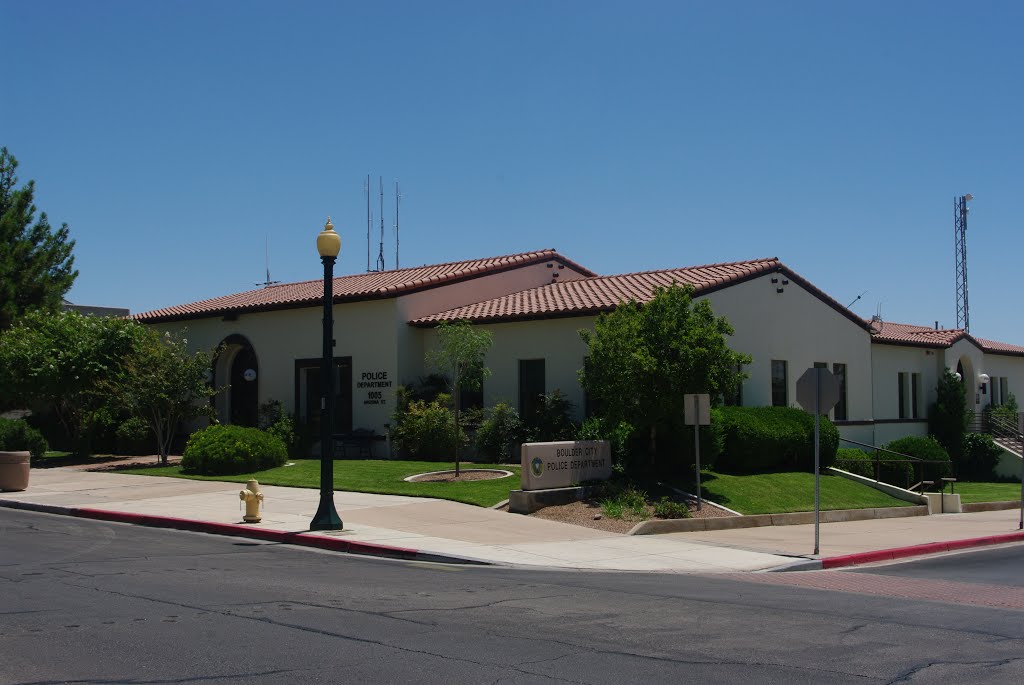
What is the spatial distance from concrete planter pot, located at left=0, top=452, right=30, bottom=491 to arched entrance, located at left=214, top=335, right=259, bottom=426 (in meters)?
10.2

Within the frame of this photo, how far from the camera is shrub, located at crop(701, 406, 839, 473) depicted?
941 inches

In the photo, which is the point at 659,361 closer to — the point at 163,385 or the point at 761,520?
the point at 761,520

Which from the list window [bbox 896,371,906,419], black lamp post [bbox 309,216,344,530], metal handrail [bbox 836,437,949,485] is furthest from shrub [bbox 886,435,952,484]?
black lamp post [bbox 309,216,344,530]

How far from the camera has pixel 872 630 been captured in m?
9.13

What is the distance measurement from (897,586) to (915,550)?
4.67m

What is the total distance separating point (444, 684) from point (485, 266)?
83.8 feet

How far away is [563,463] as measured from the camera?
19.9m

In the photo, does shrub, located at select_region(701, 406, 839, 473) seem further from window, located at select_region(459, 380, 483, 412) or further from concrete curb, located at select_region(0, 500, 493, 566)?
concrete curb, located at select_region(0, 500, 493, 566)

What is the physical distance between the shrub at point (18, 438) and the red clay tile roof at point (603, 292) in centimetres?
1169

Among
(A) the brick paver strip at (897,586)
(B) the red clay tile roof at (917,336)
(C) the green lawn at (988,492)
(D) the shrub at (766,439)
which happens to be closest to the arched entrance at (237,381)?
(D) the shrub at (766,439)

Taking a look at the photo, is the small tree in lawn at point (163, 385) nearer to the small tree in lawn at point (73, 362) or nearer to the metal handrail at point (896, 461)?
the small tree in lawn at point (73, 362)

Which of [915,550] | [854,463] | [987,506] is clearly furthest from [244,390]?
[987,506]

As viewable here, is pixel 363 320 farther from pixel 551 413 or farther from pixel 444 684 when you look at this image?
pixel 444 684

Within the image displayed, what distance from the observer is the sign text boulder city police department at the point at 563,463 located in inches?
752
